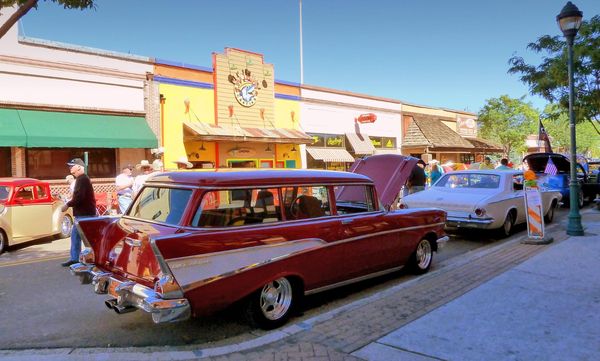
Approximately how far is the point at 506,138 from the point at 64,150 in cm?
3314

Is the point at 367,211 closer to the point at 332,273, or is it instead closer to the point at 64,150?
the point at 332,273

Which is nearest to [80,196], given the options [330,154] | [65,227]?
[65,227]

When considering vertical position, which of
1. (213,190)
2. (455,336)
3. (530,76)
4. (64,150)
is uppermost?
(530,76)

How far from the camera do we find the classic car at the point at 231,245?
3705 mm

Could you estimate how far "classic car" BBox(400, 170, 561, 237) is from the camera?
27.7 ft

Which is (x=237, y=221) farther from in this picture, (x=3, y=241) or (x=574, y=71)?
(x=574, y=71)

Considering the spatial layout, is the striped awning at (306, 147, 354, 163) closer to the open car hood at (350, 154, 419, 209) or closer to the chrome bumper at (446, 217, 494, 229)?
the chrome bumper at (446, 217, 494, 229)

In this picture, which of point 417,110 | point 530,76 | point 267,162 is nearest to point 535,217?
point 530,76

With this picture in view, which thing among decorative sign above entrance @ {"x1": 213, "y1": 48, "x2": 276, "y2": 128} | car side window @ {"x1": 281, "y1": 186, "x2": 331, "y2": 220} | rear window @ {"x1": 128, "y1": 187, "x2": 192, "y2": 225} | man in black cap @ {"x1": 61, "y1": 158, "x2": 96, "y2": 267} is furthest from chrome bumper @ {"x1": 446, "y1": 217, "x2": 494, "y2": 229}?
decorative sign above entrance @ {"x1": 213, "y1": 48, "x2": 276, "y2": 128}

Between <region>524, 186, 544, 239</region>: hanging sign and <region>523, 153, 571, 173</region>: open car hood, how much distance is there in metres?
7.35

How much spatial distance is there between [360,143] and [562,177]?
36.8 ft

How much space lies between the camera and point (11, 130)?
41.7 feet

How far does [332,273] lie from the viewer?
492 centimetres

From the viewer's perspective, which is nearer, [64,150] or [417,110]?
[64,150]
